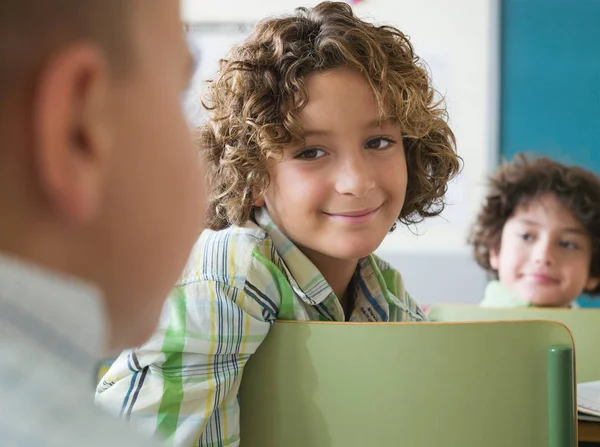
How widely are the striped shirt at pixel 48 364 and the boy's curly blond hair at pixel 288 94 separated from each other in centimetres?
86

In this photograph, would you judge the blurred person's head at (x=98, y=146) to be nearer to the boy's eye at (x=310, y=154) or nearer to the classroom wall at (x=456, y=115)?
the boy's eye at (x=310, y=154)

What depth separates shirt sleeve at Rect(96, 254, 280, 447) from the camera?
0.89 m

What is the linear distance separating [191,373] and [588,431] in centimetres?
55

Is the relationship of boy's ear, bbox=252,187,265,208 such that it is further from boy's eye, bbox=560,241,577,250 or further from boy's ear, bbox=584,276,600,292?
boy's ear, bbox=584,276,600,292

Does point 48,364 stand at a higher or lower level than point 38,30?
lower

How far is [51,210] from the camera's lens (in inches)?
10.4

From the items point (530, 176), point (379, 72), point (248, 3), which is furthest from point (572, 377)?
point (248, 3)

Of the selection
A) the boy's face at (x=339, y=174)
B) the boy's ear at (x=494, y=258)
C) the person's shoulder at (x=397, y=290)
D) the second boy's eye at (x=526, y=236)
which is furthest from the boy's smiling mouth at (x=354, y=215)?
the boy's ear at (x=494, y=258)

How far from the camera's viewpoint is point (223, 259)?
995mm

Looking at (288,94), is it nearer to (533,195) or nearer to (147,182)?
(147,182)

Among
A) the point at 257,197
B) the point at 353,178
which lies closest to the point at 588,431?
the point at 353,178

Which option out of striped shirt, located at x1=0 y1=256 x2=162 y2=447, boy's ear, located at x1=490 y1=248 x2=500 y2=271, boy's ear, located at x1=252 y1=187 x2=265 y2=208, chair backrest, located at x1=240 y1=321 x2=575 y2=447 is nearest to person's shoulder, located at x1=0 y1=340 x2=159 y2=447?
striped shirt, located at x1=0 y1=256 x2=162 y2=447

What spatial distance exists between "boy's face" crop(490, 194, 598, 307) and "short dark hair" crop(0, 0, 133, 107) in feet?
5.81

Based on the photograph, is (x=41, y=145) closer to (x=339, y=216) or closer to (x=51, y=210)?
(x=51, y=210)
